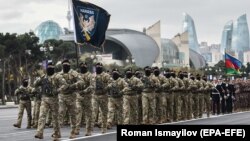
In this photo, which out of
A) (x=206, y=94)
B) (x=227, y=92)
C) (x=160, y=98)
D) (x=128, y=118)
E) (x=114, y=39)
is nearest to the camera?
(x=128, y=118)

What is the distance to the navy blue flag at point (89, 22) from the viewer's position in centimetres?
2275

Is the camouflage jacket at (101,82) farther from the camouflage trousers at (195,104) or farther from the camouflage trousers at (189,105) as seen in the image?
the camouflage trousers at (195,104)

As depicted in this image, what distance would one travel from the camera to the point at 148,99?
1978 centimetres

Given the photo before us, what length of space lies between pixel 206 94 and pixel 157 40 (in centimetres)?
14722

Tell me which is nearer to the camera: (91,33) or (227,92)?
(91,33)

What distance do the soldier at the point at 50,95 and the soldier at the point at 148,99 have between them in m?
6.16

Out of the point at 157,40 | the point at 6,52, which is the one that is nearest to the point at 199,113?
the point at 6,52

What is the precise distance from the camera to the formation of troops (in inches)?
537

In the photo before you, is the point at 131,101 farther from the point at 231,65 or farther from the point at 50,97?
the point at 231,65

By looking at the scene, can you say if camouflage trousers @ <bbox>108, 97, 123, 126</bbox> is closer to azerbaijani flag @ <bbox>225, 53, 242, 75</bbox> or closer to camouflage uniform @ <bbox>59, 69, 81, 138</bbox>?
camouflage uniform @ <bbox>59, 69, 81, 138</bbox>

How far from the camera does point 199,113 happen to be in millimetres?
25062

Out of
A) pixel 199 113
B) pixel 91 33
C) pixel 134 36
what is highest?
pixel 134 36

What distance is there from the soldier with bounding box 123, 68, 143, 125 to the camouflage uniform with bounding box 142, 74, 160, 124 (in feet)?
1.96

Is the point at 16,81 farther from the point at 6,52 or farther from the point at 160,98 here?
the point at 160,98
